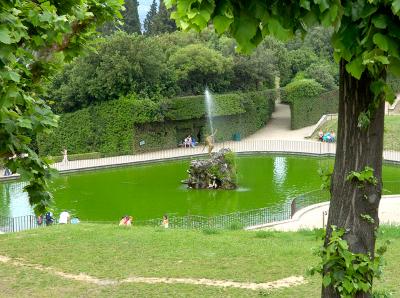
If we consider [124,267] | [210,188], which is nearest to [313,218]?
[210,188]

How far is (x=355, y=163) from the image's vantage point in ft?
14.7

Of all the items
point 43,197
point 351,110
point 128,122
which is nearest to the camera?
point 351,110

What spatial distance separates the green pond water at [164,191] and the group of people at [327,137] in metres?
3.96

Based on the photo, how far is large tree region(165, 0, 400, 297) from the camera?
11.7 ft

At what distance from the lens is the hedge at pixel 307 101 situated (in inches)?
1597

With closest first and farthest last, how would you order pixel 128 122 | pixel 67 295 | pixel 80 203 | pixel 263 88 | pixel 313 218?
pixel 67 295, pixel 313 218, pixel 80 203, pixel 128 122, pixel 263 88

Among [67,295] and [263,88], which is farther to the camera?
[263,88]

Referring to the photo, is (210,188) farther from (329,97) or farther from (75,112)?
(329,97)

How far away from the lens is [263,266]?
37.7 ft

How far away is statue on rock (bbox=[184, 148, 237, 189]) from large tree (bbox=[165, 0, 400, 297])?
20744 mm

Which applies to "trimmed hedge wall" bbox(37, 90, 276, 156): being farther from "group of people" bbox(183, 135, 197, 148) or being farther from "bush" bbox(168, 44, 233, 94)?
"bush" bbox(168, 44, 233, 94)

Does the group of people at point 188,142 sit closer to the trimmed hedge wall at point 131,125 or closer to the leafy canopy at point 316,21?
the trimmed hedge wall at point 131,125

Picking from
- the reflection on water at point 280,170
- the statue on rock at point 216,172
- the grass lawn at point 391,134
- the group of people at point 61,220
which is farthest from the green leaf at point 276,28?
the grass lawn at point 391,134

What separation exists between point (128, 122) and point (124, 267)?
24651 mm
